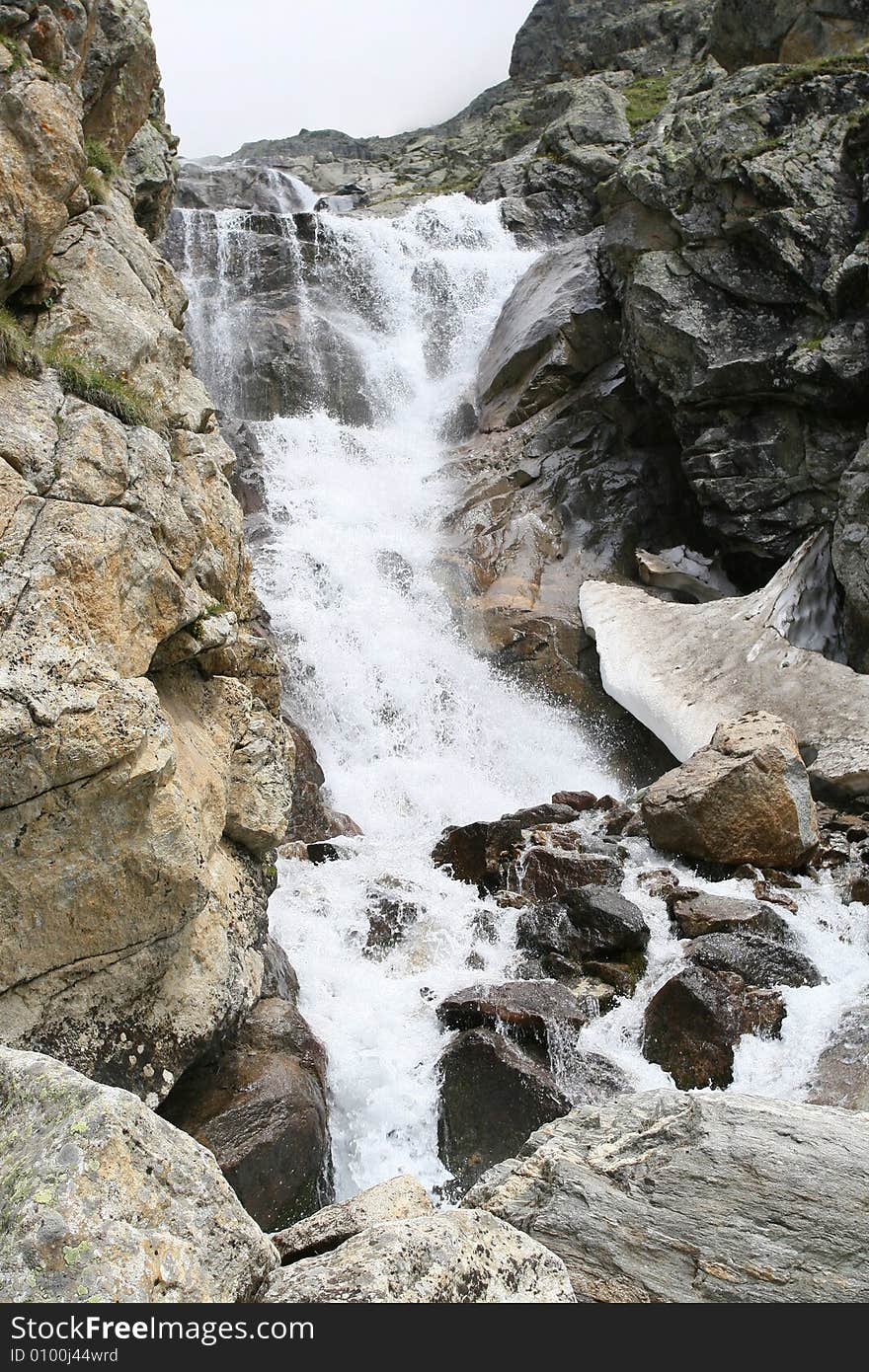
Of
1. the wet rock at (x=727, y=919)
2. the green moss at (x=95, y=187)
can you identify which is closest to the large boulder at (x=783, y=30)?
the green moss at (x=95, y=187)

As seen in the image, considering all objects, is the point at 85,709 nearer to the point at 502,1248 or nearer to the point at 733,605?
the point at 502,1248

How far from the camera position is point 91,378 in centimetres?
863

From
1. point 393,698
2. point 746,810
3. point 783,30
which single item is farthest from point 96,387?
point 783,30

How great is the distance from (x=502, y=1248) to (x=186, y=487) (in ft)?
25.5

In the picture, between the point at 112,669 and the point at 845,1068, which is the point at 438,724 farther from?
the point at 112,669

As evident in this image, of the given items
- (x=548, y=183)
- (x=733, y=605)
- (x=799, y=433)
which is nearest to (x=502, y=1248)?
(x=733, y=605)

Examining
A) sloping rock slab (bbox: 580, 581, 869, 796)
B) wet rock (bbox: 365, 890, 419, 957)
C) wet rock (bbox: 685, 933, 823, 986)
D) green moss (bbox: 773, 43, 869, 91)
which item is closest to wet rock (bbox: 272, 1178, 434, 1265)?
wet rock (bbox: 685, 933, 823, 986)

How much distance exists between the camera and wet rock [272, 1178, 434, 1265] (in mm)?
4637

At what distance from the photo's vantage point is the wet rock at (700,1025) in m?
9.31

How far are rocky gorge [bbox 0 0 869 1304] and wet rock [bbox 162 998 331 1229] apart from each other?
4 centimetres

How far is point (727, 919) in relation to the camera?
1147 cm

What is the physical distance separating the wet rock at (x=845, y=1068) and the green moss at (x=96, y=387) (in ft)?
29.4

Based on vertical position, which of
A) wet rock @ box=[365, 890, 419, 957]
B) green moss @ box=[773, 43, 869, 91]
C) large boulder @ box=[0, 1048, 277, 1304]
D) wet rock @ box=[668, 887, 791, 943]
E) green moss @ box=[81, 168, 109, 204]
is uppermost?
green moss @ box=[773, 43, 869, 91]

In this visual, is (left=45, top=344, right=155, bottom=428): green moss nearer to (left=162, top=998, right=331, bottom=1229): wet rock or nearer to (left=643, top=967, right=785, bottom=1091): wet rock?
(left=162, top=998, right=331, bottom=1229): wet rock
